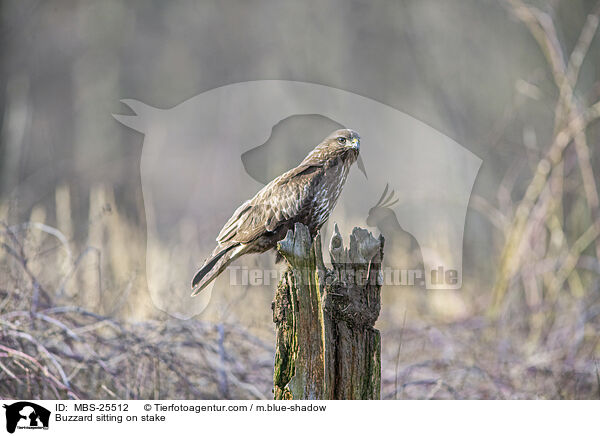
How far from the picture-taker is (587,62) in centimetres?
420

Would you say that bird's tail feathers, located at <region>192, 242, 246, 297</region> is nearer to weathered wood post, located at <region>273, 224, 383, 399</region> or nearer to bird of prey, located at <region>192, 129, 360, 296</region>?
bird of prey, located at <region>192, 129, 360, 296</region>

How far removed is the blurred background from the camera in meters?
3.60

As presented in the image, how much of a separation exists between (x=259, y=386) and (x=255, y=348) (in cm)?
22

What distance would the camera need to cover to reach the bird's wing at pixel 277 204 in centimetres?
282

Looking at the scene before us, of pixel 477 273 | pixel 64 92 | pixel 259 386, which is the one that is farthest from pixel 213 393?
pixel 64 92

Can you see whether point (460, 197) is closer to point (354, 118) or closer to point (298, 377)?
point (354, 118)

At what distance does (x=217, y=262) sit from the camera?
2.94m

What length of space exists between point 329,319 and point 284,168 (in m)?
1.72

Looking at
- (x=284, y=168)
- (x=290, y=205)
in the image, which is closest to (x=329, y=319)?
(x=290, y=205)
